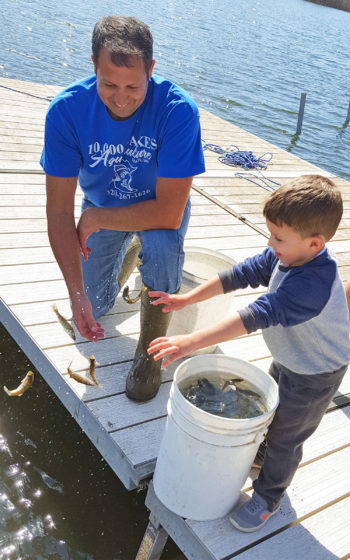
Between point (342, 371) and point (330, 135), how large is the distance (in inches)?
500

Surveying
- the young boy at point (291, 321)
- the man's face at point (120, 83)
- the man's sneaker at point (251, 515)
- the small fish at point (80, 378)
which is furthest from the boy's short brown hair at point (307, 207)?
the small fish at point (80, 378)

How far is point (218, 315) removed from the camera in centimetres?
271

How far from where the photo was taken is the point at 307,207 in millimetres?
1747

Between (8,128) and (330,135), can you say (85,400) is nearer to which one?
(8,128)

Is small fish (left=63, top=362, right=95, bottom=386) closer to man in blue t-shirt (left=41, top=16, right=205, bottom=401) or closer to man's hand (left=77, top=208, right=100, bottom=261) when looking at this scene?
man in blue t-shirt (left=41, top=16, right=205, bottom=401)

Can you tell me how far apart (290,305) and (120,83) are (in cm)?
109

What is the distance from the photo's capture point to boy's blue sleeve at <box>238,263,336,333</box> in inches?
68.2

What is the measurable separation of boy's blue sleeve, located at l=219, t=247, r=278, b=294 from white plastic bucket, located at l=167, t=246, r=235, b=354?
0.46 m

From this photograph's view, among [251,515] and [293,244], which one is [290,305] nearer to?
[293,244]

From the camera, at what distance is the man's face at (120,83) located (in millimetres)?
2068

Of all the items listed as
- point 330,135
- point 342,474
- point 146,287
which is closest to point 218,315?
point 146,287

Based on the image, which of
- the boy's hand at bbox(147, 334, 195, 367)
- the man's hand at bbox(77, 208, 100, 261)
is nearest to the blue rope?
the man's hand at bbox(77, 208, 100, 261)

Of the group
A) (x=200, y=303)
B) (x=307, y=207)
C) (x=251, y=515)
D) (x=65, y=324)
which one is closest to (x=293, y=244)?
(x=307, y=207)

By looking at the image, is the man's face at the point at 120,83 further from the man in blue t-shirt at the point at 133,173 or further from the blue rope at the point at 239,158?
the blue rope at the point at 239,158
